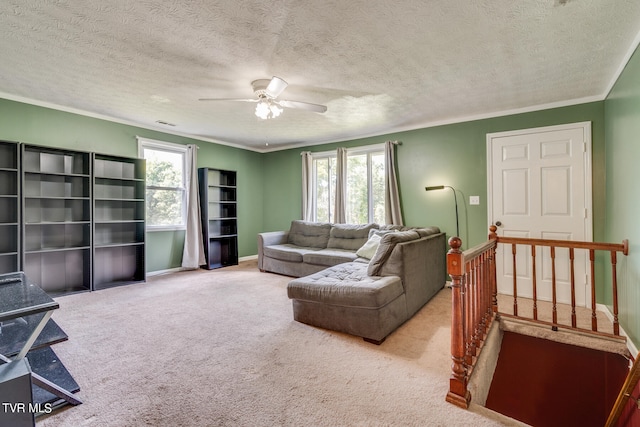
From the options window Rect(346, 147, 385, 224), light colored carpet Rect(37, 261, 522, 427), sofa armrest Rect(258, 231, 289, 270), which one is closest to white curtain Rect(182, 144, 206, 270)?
sofa armrest Rect(258, 231, 289, 270)

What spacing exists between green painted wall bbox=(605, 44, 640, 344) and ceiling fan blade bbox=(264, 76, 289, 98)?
2.78 metres

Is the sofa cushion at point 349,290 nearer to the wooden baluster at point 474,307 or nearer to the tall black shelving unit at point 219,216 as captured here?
the wooden baluster at point 474,307

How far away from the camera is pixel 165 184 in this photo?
4.92m

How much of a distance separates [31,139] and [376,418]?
483 cm

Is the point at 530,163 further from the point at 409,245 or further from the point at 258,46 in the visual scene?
the point at 258,46

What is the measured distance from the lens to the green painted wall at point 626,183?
85.2 inches

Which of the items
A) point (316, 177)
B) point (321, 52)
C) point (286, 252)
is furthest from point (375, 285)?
point (316, 177)

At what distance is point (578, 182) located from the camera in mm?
3365

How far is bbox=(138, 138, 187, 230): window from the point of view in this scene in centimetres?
472

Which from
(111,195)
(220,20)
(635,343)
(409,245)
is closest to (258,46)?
(220,20)

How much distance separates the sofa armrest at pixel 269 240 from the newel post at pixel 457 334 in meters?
3.75

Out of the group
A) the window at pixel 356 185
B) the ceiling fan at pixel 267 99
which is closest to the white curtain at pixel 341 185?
the window at pixel 356 185

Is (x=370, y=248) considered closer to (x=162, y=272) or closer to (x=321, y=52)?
(x=321, y=52)

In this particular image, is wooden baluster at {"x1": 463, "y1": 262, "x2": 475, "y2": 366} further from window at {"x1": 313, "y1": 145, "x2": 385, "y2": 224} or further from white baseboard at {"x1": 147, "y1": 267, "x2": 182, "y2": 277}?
white baseboard at {"x1": 147, "y1": 267, "x2": 182, "y2": 277}
